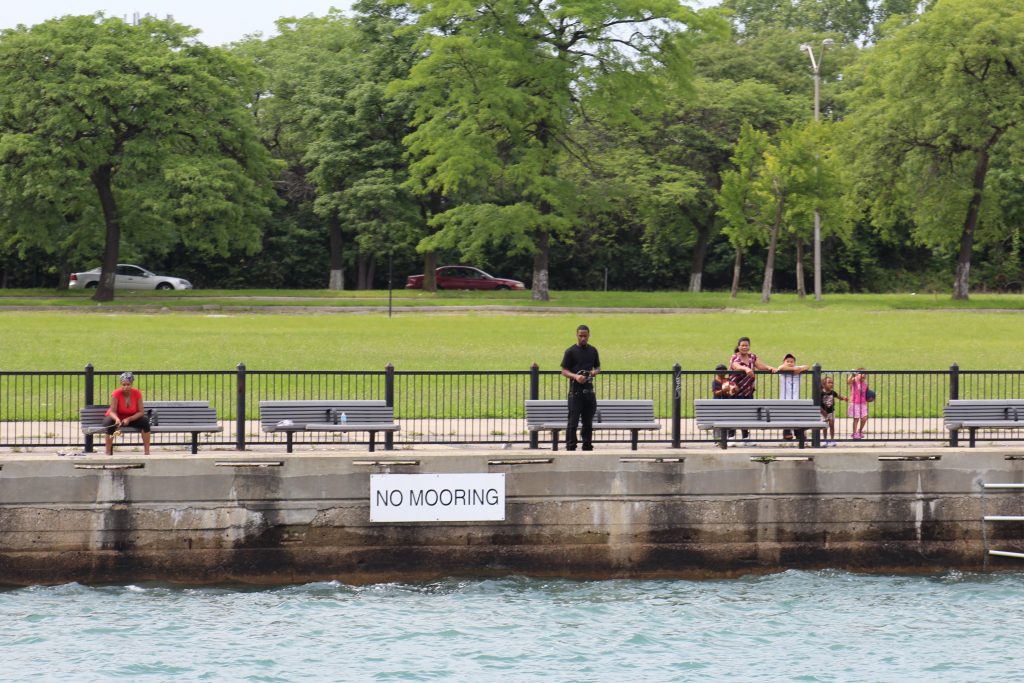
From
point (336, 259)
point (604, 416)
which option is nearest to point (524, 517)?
point (604, 416)

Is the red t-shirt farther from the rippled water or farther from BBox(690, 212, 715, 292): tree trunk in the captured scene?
BBox(690, 212, 715, 292): tree trunk

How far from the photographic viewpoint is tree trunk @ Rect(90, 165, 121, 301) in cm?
6003

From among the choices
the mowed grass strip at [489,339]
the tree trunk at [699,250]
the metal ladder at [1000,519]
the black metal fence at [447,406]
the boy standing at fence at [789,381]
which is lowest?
the metal ladder at [1000,519]

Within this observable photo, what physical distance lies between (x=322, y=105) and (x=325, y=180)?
3.31 meters

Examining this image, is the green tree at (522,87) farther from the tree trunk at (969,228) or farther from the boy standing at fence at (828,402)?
the boy standing at fence at (828,402)

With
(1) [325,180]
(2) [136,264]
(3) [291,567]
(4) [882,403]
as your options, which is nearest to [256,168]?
(1) [325,180]

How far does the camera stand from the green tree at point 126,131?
187 feet

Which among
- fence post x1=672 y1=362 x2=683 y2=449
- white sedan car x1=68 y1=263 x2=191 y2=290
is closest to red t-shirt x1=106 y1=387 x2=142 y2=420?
Result: fence post x1=672 y1=362 x2=683 y2=449

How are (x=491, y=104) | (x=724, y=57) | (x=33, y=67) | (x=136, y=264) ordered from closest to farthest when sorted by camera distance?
1. (x=33, y=67)
2. (x=491, y=104)
3. (x=136, y=264)
4. (x=724, y=57)

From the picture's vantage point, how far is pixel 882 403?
87.5 feet

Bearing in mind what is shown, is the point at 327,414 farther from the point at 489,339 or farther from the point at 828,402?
the point at 489,339

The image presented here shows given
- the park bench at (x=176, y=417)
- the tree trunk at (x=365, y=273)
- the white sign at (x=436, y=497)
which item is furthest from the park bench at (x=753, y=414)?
the tree trunk at (x=365, y=273)

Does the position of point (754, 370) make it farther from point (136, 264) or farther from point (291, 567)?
point (136, 264)

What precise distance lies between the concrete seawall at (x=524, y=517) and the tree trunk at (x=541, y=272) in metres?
42.8
